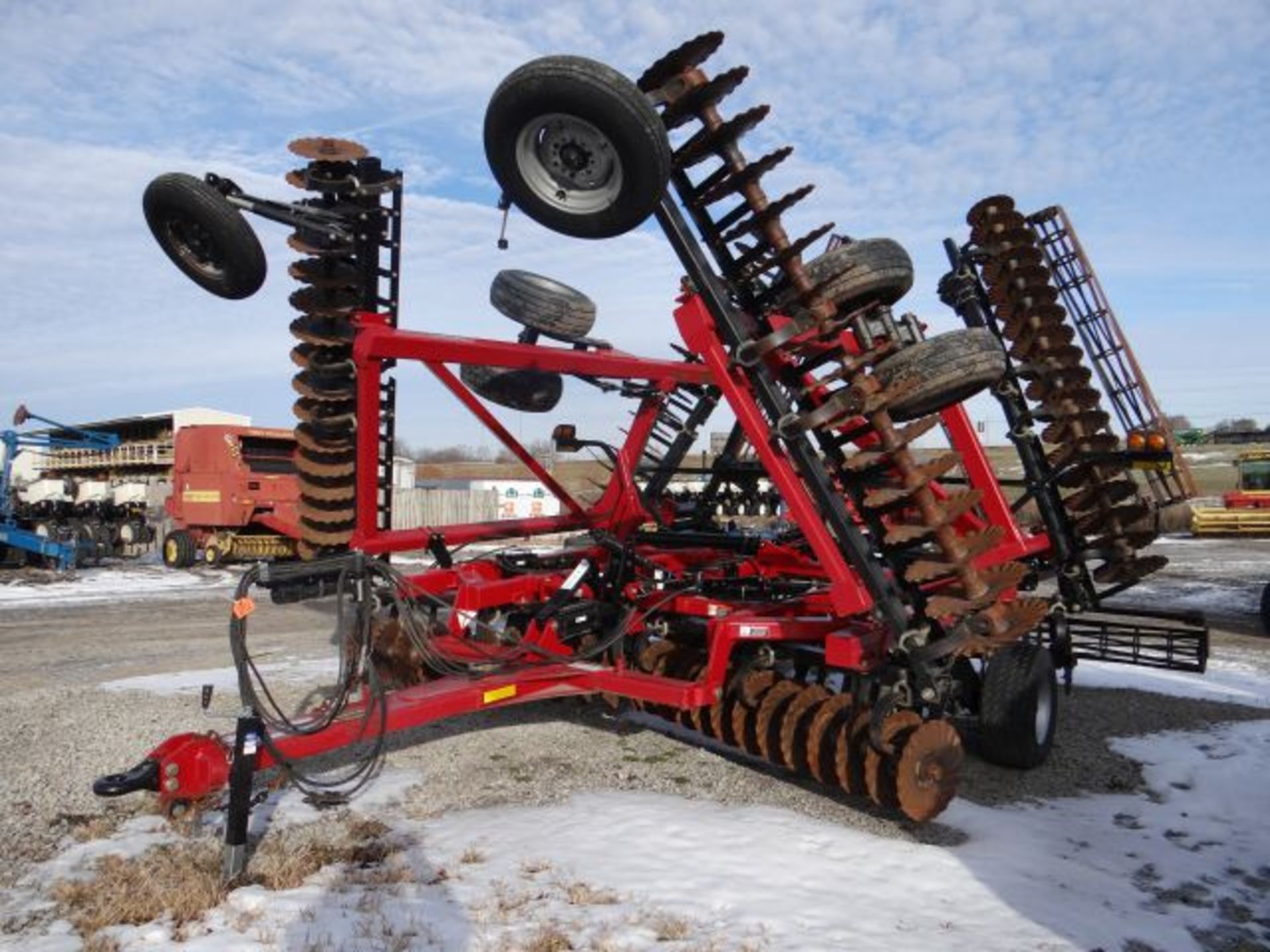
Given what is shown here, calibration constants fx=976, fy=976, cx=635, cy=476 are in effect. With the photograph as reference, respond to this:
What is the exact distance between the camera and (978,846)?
178 inches

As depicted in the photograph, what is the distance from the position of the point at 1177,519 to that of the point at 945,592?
85.1 feet

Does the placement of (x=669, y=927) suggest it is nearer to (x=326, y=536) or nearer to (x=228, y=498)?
(x=326, y=536)

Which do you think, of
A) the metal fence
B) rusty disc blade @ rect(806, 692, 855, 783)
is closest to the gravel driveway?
rusty disc blade @ rect(806, 692, 855, 783)

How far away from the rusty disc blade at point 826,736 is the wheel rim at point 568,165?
275 cm

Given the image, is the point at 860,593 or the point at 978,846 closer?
the point at 978,846

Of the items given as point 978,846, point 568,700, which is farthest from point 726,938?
point 568,700

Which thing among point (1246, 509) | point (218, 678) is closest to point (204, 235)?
point (218, 678)

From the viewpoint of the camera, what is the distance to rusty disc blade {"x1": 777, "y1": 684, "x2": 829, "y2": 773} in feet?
16.7

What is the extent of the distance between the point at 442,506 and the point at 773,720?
27721 millimetres

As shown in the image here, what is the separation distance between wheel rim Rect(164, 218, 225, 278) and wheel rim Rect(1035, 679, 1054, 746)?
558 centimetres

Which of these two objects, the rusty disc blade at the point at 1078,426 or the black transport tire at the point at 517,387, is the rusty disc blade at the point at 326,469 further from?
the rusty disc blade at the point at 1078,426

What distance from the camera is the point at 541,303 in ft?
21.8

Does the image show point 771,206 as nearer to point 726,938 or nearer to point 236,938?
point 726,938

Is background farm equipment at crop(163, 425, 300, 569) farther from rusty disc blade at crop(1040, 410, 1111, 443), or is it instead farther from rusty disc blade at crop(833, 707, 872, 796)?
rusty disc blade at crop(833, 707, 872, 796)
